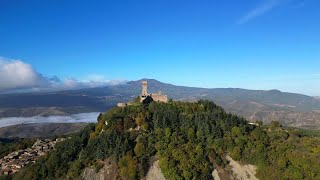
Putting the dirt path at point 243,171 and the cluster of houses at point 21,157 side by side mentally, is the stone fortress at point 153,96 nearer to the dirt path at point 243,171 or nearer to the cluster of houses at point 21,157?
the cluster of houses at point 21,157

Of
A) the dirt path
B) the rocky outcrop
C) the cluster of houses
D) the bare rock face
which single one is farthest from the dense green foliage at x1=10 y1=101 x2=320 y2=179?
the cluster of houses

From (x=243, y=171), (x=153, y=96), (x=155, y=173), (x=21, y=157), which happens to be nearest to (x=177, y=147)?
(x=155, y=173)

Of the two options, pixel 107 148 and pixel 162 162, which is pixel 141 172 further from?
pixel 107 148

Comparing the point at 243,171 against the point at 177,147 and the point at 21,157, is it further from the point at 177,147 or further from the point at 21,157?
the point at 21,157

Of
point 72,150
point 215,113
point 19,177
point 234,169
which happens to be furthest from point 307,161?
point 19,177

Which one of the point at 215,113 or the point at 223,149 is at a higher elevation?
the point at 215,113

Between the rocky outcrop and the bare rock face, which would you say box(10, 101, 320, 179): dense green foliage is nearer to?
the bare rock face
